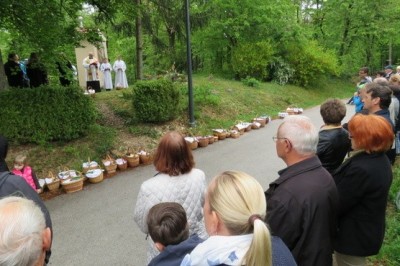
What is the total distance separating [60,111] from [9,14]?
227 centimetres

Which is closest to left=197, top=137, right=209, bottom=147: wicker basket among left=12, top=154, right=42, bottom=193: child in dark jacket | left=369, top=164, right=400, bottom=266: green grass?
left=12, top=154, right=42, bottom=193: child in dark jacket

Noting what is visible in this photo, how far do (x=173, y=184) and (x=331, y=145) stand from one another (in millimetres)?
1759

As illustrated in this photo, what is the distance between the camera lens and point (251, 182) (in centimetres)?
172

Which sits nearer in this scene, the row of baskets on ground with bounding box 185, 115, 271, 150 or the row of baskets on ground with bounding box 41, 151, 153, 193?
the row of baskets on ground with bounding box 41, 151, 153, 193

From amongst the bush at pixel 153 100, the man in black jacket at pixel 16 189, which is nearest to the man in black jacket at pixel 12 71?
the bush at pixel 153 100

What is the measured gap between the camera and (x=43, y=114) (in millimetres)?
7746

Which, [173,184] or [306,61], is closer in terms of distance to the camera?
[173,184]

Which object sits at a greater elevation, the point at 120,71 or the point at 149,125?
the point at 120,71

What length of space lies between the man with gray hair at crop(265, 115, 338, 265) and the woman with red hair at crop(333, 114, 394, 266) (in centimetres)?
36

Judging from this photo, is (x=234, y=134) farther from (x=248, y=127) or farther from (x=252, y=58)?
(x=252, y=58)

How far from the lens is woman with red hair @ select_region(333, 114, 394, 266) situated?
2.72 metres

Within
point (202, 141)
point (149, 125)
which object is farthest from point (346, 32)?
point (149, 125)

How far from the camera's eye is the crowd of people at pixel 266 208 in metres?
1.61

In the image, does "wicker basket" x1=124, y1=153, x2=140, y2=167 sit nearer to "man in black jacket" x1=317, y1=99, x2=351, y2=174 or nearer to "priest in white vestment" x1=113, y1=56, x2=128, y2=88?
"man in black jacket" x1=317, y1=99, x2=351, y2=174
